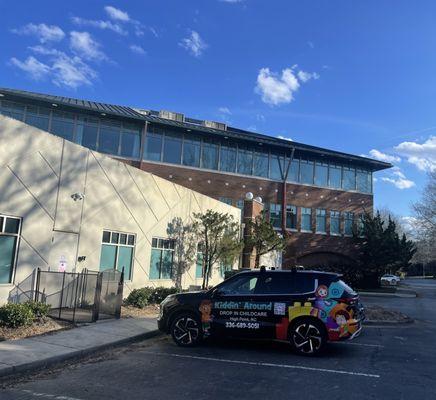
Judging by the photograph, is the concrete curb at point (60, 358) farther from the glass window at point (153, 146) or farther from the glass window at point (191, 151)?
the glass window at point (191, 151)

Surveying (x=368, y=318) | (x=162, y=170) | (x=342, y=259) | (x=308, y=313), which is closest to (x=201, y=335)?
(x=308, y=313)

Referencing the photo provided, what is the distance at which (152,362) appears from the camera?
8828mm

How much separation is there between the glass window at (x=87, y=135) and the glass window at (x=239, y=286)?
88.3 feet

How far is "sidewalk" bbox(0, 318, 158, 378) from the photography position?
786 centimetres

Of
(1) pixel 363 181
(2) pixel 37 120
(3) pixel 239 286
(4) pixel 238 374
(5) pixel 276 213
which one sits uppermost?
(1) pixel 363 181

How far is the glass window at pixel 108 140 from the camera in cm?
3594

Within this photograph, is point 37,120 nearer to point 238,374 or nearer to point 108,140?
point 108,140

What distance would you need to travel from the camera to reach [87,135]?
3550 centimetres

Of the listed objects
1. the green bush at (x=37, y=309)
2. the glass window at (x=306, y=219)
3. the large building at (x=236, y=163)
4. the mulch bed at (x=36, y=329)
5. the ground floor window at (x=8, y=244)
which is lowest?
the mulch bed at (x=36, y=329)

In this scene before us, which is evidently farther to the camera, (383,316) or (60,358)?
(383,316)

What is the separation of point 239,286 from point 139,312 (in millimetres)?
5833

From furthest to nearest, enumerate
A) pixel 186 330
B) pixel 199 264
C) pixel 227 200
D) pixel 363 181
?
1. pixel 363 181
2. pixel 227 200
3. pixel 199 264
4. pixel 186 330

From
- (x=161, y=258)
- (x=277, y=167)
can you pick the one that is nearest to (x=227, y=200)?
(x=277, y=167)

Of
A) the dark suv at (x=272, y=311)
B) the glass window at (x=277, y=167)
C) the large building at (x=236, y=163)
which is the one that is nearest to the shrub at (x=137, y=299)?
the dark suv at (x=272, y=311)
